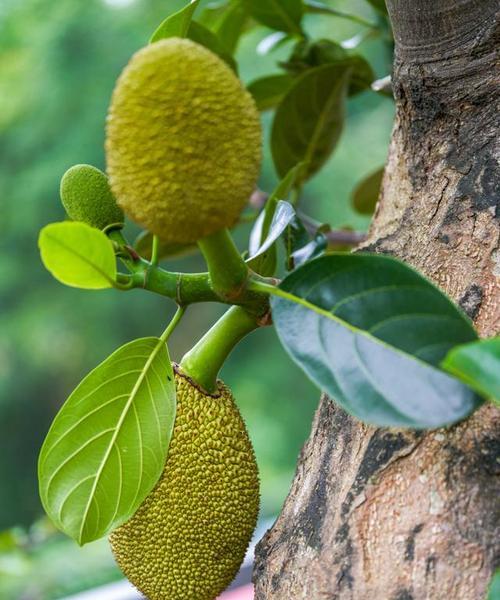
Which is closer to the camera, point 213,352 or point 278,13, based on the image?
point 213,352

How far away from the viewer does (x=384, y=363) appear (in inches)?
14.7

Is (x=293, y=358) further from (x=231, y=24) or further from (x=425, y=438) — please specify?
(x=231, y=24)

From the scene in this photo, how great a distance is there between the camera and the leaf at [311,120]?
0.85m

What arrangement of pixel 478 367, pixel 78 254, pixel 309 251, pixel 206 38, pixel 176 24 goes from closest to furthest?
1. pixel 478 367
2. pixel 78 254
3. pixel 176 24
4. pixel 309 251
5. pixel 206 38

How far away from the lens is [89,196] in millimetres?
498

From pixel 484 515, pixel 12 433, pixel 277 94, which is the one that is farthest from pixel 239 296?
pixel 12 433

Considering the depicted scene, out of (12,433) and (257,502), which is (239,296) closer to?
(257,502)

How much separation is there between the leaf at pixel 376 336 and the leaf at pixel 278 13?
1.80 ft

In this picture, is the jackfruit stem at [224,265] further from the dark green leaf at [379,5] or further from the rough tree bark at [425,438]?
the dark green leaf at [379,5]

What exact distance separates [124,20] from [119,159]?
4.01m

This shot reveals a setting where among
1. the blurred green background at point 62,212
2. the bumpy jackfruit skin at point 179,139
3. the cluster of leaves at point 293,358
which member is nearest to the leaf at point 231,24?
the cluster of leaves at point 293,358

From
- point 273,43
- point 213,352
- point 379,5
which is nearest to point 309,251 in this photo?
point 213,352

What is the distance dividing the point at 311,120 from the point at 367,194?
172 millimetres

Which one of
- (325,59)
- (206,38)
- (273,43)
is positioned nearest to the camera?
(206,38)
